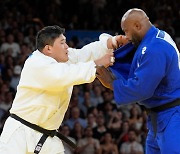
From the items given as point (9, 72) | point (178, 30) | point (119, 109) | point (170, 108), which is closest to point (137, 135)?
point (119, 109)

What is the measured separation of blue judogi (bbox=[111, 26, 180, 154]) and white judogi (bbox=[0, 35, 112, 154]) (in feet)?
1.26

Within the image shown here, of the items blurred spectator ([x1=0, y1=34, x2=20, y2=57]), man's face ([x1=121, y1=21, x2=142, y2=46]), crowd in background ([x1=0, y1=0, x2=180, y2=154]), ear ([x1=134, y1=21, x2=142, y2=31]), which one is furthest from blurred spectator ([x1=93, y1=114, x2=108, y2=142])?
ear ([x1=134, y1=21, x2=142, y2=31])

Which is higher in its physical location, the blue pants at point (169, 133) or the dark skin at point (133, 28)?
the dark skin at point (133, 28)

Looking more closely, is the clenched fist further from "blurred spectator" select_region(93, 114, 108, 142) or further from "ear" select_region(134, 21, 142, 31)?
"blurred spectator" select_region(93, 114, 108, 142)

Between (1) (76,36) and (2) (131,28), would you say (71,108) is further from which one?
(2) (131,28)

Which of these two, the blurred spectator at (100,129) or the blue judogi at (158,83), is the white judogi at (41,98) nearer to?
the blue judogi at (158,83)

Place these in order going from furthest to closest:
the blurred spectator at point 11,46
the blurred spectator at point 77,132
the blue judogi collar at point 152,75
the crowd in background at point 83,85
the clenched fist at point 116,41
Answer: the blurred spectator at point 11,46 → the crowd in background at point 83,85 → the blurred spectator at point 77,132 → the clenched fist at point 116,41 → the blue judogi collar at point 152,75

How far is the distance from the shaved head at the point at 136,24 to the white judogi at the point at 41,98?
458mm

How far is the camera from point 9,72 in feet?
37.0

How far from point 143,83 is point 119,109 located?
6815 millimetres

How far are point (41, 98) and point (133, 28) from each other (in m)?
1.06

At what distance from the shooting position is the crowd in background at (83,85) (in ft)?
35.1

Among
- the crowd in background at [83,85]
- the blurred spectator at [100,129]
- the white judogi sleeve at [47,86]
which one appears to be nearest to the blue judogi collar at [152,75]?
the white judogi sleeve at [47,86]

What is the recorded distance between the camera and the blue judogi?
16.1 ft
